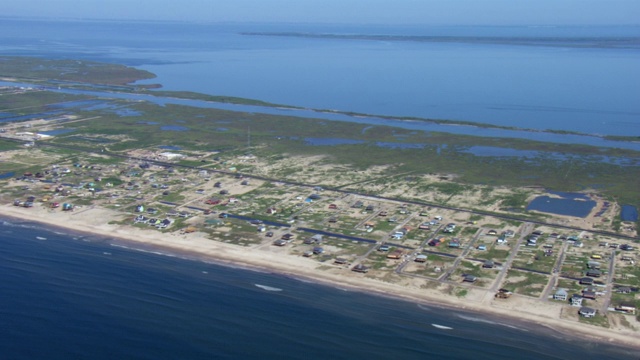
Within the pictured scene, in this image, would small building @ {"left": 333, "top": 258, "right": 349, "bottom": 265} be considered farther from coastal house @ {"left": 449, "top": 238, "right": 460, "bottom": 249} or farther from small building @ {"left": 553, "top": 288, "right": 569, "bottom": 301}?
small building @ {"left": 553, "top": 288, "right": 569, "bottom": 301}

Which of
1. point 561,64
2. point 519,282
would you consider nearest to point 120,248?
point 519,282

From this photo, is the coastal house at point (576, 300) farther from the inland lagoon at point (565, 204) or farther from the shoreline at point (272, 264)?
the inland lagoon at point (565, 204)

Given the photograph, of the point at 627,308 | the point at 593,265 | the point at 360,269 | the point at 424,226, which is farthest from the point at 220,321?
the point at 593,265

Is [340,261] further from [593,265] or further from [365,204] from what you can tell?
[593,265]

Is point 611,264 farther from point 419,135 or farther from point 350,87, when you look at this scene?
point 350,87

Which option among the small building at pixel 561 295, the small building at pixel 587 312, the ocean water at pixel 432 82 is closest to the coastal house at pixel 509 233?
the small building at pixel 561 295

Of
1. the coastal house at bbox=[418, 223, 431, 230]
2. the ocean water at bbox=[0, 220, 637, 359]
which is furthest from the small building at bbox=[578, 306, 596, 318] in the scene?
the coastal house at bbox=[418, 223, 431, 230]
